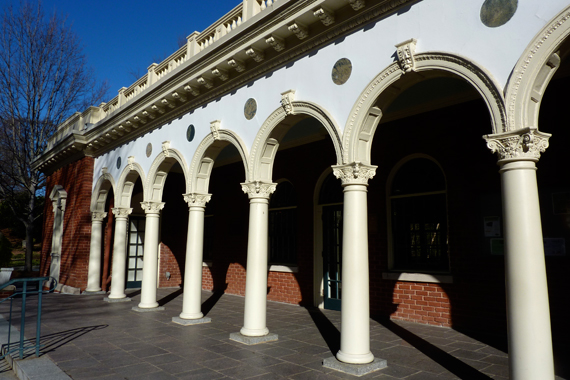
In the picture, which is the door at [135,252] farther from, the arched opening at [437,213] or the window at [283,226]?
the arched opening at [437,213]

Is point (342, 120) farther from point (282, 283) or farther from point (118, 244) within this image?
point (118, 244)

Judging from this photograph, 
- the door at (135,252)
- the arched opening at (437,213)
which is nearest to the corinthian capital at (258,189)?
the arched opening at (437,213)

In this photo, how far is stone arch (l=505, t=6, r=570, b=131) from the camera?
400cm

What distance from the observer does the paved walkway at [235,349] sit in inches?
199

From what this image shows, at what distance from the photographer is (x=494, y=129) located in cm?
432

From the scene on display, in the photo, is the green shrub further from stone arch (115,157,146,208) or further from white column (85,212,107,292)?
stone arch (115,157,146,208)

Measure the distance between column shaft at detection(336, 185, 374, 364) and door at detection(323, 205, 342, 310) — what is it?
419cm

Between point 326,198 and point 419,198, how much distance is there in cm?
249

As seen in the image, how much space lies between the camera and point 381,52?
18.2ft

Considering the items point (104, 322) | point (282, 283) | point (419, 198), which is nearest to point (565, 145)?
point (419, 198)

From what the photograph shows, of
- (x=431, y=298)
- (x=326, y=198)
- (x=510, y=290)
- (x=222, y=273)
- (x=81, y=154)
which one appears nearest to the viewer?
(x=510, y=290)

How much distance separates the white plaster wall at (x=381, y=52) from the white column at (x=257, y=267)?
968 mm

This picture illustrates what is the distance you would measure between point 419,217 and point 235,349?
14.6ft

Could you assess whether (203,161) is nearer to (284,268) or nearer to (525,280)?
(284,268)
